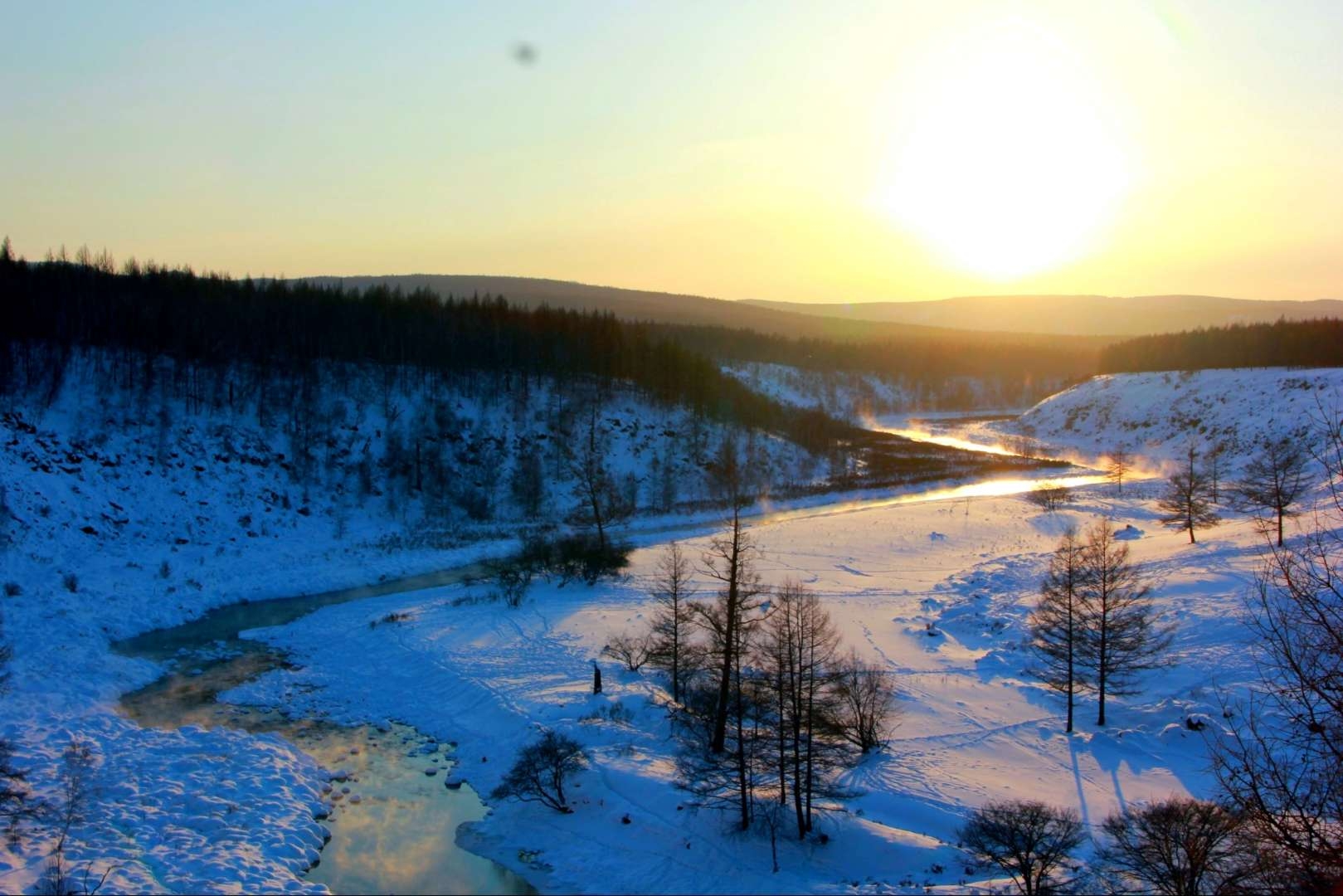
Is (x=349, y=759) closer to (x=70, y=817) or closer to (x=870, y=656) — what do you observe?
(x=70, y=817)

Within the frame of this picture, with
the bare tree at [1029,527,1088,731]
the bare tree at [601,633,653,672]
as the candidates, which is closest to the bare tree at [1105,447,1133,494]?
the bare tree at [1029,527,1088,731]

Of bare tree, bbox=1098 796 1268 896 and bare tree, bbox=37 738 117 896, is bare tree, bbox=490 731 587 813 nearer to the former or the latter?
bare tree, bbox=37 738 117 896

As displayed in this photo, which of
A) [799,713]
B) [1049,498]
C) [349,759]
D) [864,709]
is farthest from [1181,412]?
[349,759]

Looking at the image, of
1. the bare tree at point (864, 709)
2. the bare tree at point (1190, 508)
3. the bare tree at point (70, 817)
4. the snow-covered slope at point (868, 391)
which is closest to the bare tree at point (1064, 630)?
the bare tree at point (864, 709)

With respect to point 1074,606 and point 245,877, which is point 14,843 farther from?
point 1074,606

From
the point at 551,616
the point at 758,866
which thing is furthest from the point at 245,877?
the point at 551,616

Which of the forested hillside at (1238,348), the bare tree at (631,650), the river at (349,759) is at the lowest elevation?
the river at (349,759)

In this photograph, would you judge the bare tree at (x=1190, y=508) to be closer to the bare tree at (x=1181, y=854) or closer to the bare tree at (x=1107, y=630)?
the bare tree at (x=1107, y=630)
